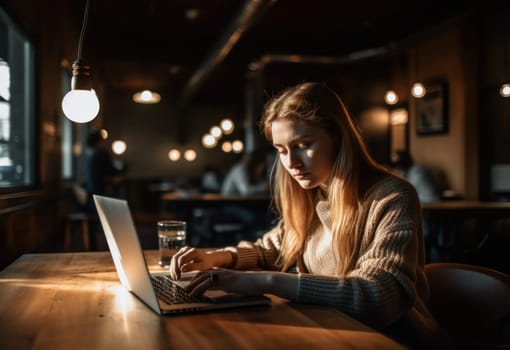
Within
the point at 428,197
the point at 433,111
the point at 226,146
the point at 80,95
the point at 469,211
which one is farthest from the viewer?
the point at 226,146

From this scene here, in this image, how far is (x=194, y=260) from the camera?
59.9 inches

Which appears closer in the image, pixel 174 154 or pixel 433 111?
pixel 433 111

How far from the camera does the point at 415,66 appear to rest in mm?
7727

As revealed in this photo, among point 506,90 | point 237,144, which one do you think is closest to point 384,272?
point 506,90

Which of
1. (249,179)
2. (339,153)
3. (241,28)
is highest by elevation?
(241,28)

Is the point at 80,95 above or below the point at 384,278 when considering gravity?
above

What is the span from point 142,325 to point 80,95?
94cm

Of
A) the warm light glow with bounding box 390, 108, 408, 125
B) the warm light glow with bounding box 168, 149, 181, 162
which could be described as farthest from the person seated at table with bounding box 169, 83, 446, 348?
the warm light glow with bounding box 168, 149, 181, 162

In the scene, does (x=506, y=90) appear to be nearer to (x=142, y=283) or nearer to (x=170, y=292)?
(x=170, y=292)

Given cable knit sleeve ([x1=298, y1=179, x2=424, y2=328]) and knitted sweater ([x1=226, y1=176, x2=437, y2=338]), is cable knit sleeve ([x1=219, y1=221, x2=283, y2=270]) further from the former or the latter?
cable knit sleeve ([x1=298, y1=179, x2=424, y2=328])

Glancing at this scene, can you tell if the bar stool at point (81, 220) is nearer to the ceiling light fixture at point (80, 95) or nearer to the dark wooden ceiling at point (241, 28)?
the dark wooden ceiling at point (241, 28)

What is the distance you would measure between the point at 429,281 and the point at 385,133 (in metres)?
7.62

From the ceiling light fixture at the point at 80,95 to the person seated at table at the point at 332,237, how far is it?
60 centimetres

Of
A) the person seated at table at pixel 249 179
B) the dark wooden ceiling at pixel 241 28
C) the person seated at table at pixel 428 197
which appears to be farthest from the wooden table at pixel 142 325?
the dark wooden ceiling at pixel 241 28
